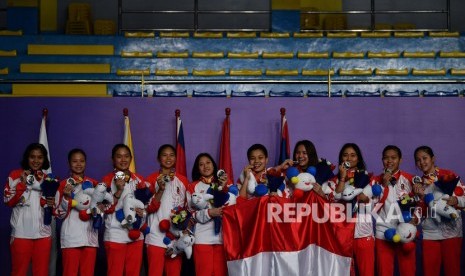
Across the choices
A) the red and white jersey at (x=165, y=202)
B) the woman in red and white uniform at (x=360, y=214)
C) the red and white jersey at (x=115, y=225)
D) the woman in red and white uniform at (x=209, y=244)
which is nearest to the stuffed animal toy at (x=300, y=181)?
the woman in red and white uniform at (x=360, y=214)

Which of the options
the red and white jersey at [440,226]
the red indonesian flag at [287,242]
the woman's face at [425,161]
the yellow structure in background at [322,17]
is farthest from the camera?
the yellow structure in background at [322,17]

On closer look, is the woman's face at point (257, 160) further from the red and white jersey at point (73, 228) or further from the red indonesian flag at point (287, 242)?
the red and white jersey at point (73, 228)

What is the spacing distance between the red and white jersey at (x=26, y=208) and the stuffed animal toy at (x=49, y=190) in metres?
0.06

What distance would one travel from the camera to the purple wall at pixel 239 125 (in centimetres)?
823

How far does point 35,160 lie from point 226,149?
6.64ft

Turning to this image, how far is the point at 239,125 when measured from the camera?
8.29m

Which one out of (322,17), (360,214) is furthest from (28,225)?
(322,17)

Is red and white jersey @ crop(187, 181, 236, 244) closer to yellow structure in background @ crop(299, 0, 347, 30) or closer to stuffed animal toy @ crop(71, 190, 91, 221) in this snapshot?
stuffed animal toy @ crop(71, 190, 91, 221)

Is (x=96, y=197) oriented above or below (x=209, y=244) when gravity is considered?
above

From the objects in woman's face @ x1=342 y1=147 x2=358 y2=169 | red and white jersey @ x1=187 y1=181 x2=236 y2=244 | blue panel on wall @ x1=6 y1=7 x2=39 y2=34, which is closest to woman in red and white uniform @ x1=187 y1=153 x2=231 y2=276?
red and white jersey @ x1=187 y1=181 x2=236 y2=244

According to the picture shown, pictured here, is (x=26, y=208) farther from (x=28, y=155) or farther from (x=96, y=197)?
(x=96, y=197)

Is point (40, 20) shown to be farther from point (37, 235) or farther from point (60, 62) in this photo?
point (37, 235)

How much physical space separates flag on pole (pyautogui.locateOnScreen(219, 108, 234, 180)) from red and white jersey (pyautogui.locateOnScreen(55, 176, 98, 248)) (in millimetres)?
1723

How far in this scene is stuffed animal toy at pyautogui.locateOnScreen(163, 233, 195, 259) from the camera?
21.7 ft
